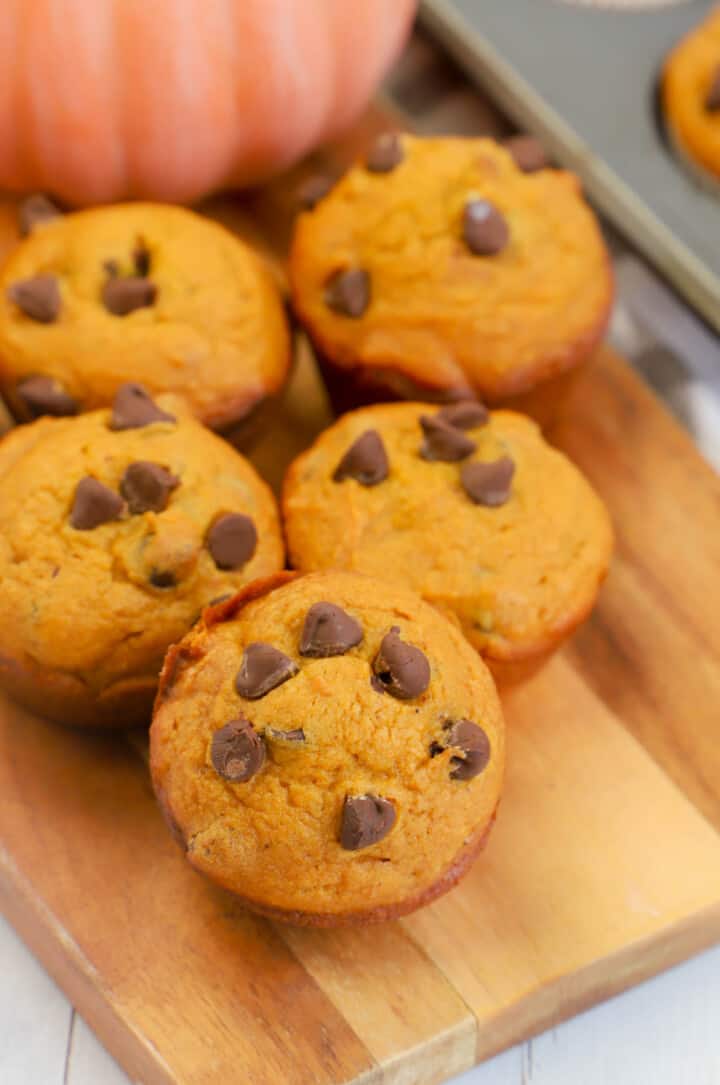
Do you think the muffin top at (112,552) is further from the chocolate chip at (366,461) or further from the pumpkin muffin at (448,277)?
the pumpkin muffin at (448,277)

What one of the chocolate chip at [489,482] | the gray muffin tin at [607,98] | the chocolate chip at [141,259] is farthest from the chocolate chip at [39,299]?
the gray muffin tin at [607,98]

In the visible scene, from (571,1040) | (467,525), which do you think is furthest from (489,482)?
(571,1040)

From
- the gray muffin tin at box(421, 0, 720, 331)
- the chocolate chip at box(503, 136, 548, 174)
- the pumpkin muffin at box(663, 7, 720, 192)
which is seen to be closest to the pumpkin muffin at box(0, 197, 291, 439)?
the chocolate chip at box(503, 136, 548, 174)

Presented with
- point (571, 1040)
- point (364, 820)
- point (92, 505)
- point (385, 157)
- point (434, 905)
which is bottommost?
point (571, 1040)

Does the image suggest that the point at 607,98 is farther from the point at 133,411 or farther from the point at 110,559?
the point at 110,559

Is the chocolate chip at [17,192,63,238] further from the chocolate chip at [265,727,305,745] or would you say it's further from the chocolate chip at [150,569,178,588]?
the chocolate chip at [265,727,305,745]

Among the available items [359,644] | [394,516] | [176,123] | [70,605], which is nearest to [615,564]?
[394,516]
